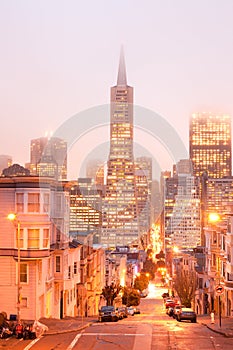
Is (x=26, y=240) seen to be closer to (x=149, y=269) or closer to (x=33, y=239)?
(x=33, y=239)

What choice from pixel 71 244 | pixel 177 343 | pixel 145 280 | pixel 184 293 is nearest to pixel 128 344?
pixel 177 343

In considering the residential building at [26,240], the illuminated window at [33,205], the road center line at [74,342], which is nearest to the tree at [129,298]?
the residential building at [26,240]

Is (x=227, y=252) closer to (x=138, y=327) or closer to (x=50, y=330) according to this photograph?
(x=138, y=327)

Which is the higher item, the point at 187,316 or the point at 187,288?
the point at 187,316

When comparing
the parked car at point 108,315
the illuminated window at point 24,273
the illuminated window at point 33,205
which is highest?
the illuminated window at point 33,205

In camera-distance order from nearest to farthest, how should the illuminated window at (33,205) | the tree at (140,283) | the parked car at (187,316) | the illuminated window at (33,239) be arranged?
the illuminated window at (33,239), the illuminated window at (33,205), the parked car at (187,316), the tree at (140,283)

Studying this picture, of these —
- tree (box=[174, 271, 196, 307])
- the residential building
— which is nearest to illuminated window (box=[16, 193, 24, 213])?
the residential building

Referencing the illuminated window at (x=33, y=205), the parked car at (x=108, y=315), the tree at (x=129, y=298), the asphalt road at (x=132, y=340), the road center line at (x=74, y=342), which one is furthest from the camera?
the tree at (x=129, y=298)

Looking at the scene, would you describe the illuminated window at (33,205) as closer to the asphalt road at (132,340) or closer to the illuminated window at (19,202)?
the illuminated window at (19,202)

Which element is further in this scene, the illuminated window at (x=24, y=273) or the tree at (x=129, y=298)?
the tree at (x=129, y=298)

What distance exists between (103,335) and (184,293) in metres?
48.0

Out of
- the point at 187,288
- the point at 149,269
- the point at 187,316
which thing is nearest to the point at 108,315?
the point at 187,316

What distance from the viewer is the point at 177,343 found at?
2673 centimetres

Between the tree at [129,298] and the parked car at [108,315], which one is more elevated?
the parked car at [108,315]
